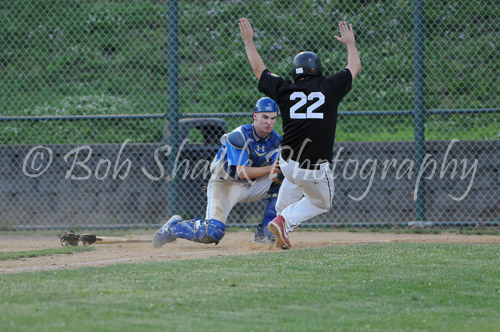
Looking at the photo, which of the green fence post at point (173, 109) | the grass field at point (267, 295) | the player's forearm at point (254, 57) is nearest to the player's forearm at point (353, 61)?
the player's forearm at point (254, 57)

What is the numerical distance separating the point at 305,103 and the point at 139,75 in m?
8.53

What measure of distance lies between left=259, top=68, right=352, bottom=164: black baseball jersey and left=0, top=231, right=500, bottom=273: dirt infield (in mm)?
1122

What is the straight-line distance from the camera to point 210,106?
13906 millimetres

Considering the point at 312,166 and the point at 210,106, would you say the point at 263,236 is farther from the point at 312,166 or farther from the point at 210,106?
the point at 210,106

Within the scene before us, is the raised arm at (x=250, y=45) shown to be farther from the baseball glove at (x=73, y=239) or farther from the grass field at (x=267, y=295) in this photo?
the baseball glove at (x=73, y=239)

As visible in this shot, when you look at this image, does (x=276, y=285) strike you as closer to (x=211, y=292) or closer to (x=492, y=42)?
(x=211, y=292)

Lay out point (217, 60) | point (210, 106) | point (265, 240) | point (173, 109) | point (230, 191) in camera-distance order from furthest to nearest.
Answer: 1. point (217, 60)
2. point (210, 106)
3. point (173, 109)
4. point (230, 191)
5. point (265, 240)

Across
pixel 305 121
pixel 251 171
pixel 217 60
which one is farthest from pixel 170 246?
pixel 217 60

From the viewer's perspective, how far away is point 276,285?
514cm

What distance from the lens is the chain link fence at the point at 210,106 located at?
10383 millimetres

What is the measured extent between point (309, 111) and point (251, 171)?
1129 millimetres

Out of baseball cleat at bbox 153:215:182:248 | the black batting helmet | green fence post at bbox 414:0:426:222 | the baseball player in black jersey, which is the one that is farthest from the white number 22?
green fence post at bbox 414:0:426:222

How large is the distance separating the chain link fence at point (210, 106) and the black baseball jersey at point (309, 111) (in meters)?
3.02

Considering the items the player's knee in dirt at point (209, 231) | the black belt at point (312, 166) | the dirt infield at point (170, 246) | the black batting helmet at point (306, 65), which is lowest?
the dirt infield at point (170, 246)
